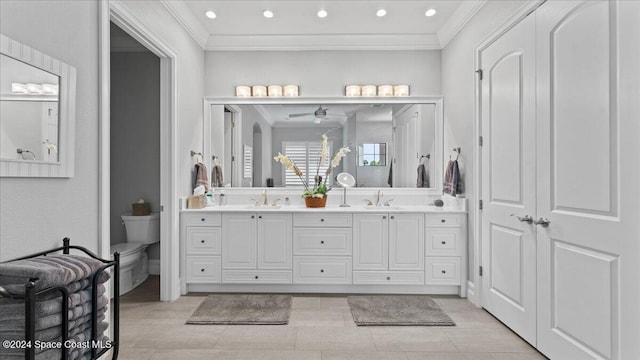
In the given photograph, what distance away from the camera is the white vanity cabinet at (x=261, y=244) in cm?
361

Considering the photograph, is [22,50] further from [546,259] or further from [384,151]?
[384,151]

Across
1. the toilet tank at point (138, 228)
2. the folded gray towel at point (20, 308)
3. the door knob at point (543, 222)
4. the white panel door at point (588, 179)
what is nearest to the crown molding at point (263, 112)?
the toilet tank at point (138, 228)

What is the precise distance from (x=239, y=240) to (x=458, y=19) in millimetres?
2971

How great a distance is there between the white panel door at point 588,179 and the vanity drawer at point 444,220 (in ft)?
3.93

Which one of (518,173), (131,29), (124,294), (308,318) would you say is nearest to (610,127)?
(518,173)

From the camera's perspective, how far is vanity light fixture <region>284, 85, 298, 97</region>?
13.6ft

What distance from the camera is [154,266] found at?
14.4ft

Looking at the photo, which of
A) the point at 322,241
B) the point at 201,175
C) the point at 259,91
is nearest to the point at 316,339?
the point at 322,241

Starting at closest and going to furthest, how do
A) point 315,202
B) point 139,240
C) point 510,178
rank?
point 510,178 → point 315,202 → point 139,240

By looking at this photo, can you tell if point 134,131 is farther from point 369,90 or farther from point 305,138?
point 369,90

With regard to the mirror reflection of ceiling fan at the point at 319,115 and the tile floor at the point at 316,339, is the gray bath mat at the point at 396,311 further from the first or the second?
the mirror reflection of ceiling fan at the point at 319,115

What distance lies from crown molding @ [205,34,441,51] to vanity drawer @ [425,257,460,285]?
2.29 meters

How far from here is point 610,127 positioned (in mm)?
1818

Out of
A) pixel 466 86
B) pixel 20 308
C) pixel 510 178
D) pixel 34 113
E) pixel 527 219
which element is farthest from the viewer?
pixel 466 86
